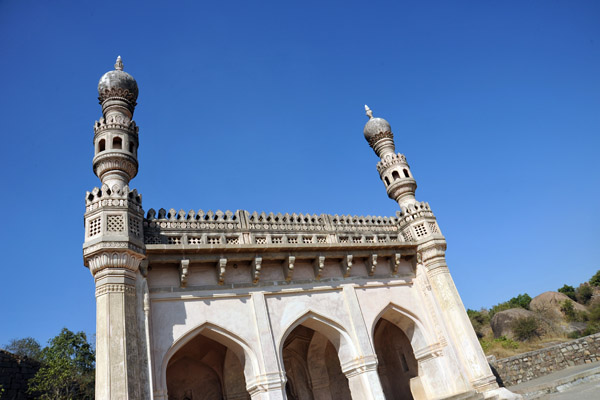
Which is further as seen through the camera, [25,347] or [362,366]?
[25,347]

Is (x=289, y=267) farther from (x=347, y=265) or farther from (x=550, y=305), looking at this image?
(x=550, y=305)

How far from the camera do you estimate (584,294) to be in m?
40.1

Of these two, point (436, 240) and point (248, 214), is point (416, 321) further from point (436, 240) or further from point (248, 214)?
point (248, 214)

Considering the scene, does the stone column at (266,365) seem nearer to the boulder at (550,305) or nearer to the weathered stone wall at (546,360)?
the weathered stone wall at (546,360)

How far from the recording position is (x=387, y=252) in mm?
12586

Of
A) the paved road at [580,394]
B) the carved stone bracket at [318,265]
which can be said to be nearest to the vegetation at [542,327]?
the paved road at [580,394]

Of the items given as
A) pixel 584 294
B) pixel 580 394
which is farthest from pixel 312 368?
pixel 584 294

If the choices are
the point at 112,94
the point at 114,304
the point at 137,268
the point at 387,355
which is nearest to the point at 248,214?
the point at 137,268

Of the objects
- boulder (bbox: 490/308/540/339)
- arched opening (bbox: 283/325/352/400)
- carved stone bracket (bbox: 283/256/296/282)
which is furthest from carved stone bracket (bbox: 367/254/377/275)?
boulder (bbox: 490/308/540/339)

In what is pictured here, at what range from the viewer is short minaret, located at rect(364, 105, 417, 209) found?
47.4 ft

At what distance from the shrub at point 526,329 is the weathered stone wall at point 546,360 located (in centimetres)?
1409

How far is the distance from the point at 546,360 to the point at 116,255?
55.5ft

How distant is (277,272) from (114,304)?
4.21 metres

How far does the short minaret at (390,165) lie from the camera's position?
14.5 meters
